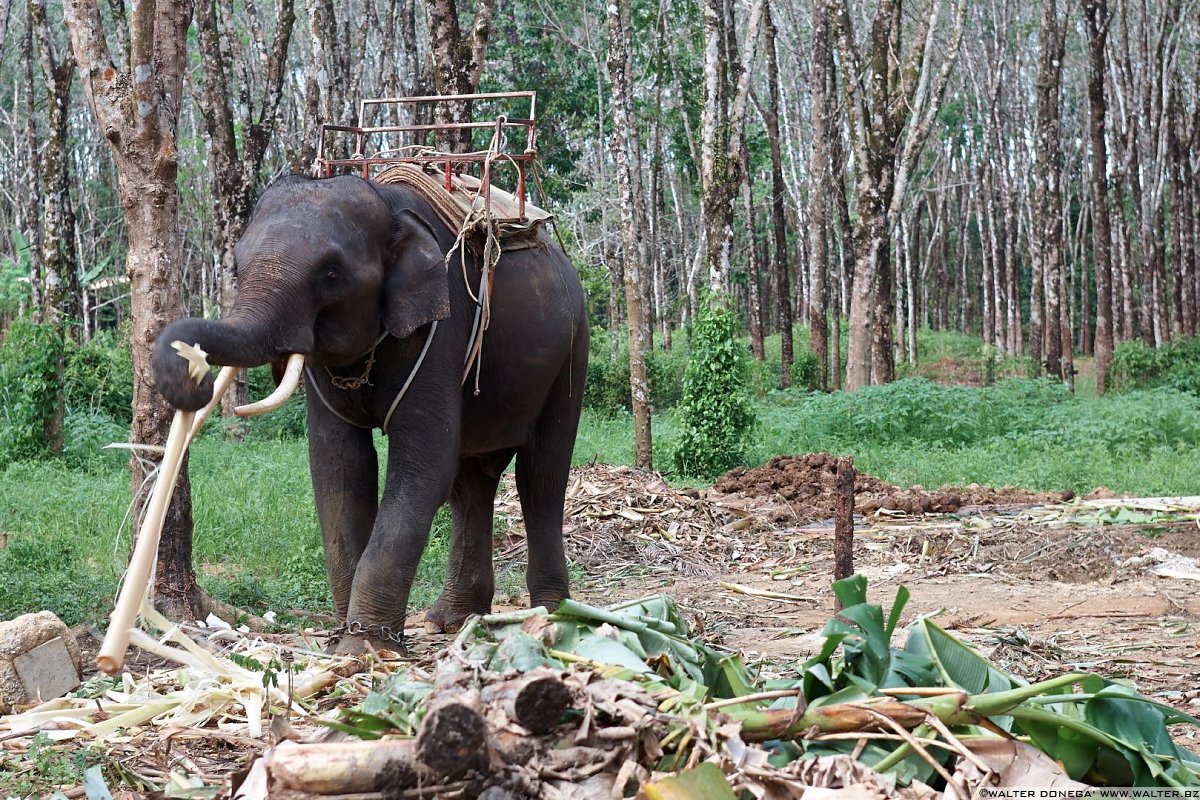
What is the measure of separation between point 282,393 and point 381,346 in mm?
948

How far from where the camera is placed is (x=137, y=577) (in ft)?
12.5

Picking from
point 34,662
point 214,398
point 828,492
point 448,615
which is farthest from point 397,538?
point 828,492

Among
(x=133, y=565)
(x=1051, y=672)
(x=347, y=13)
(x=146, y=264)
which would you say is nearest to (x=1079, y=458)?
(x=1051, y=672)

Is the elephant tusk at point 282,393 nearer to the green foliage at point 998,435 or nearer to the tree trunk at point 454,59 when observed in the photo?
the tree trunk at point 454,59

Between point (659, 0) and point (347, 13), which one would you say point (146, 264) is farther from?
point (659, 0)

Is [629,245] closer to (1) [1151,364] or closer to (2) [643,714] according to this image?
(2) [643,714]

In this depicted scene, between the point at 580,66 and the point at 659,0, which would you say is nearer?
the point at 659,0

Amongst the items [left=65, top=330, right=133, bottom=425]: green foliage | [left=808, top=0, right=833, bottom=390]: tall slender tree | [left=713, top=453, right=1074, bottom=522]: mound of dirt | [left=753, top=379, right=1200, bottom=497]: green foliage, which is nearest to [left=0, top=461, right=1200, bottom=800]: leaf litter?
[left=713, top=453, right=1074, bottom=522]: mound of dirt

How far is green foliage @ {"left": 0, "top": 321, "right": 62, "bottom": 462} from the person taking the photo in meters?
13.2

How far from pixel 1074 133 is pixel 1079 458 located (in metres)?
32.2

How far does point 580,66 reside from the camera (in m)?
25.0

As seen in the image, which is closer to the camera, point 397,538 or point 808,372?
point 397,538

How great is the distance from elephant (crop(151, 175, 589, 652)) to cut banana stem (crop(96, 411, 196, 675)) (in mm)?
587

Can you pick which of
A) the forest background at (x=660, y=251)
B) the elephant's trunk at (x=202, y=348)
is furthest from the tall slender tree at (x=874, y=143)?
the elephant's trunk at (x=202, y=348)
